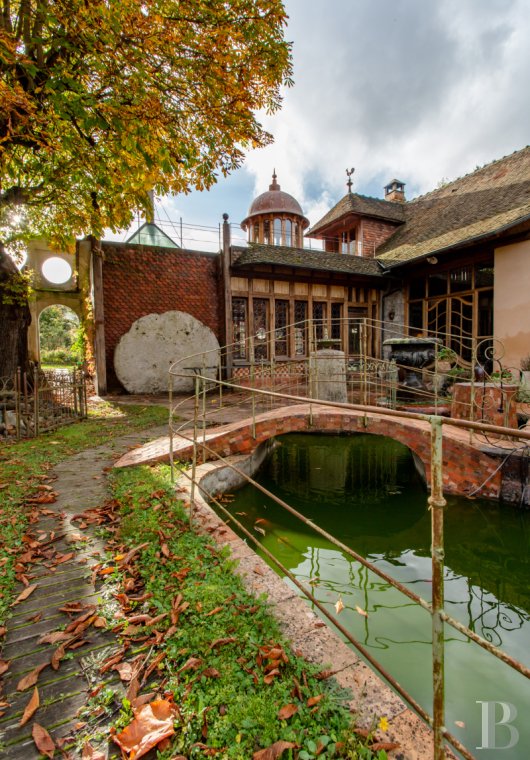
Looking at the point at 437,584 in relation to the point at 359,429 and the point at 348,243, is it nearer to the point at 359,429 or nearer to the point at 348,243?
the point at 359,429

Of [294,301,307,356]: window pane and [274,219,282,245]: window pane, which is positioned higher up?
[274,219,282,245]: window pane

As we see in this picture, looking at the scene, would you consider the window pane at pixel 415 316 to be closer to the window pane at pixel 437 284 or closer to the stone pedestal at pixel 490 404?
the window pane at pixel 437 284

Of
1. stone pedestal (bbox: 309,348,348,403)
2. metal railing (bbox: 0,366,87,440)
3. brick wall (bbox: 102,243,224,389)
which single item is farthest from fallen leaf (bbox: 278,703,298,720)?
brick wall (bbox: 102,243,224,389)

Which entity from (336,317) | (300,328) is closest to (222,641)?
(300,328)

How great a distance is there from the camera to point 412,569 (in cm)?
407

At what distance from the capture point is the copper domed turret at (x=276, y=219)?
766 inches

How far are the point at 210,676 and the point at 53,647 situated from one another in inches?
37.4

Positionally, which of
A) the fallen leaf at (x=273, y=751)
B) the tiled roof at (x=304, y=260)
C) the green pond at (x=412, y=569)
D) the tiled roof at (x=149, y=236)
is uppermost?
the tiled roof at (x=149, y=236)

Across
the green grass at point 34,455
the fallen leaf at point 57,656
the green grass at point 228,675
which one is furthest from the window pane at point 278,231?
the fallen leaf at point 57,656

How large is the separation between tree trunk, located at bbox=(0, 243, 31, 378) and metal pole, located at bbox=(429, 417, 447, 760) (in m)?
9.23

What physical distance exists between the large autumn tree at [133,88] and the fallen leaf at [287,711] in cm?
513

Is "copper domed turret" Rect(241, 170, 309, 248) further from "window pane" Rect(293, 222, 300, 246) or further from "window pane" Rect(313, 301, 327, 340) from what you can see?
"window pane" Rect(313, 301, 327, 340)

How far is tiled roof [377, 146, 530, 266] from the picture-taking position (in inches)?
455

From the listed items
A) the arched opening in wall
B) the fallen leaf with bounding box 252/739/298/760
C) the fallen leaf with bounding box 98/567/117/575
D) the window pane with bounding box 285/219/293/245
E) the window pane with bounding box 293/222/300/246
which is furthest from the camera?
the arched opening in wall
